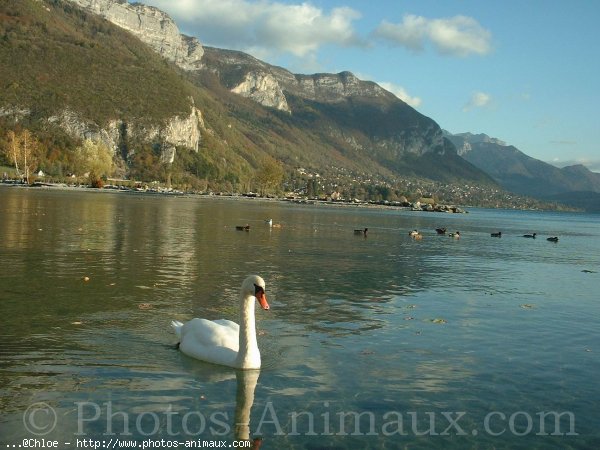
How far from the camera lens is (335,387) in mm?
11430

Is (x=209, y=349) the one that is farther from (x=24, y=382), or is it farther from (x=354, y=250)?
(x=354, y=250)

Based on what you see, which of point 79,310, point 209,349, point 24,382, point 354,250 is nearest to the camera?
point 24,382

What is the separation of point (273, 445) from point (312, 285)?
14514 millimetres

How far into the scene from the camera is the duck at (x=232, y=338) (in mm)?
11977

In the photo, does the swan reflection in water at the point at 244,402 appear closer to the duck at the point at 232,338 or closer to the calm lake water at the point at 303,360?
the calm lake water at the point at 303,360

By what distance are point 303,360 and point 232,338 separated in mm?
1560

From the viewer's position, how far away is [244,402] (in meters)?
10.6

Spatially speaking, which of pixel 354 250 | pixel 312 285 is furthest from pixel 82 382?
pixel 354 250

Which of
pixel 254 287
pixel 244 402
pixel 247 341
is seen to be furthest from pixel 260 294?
pixel 244 402

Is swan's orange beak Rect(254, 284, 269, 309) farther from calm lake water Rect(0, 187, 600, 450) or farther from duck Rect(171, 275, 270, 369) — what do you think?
calm lake water Rect(0, 187, 600, 450)

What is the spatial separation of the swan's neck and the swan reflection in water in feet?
0.55

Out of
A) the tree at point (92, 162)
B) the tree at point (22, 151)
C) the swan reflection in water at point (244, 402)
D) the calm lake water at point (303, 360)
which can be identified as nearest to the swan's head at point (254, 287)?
the swan reflection in water at point (244, 402)

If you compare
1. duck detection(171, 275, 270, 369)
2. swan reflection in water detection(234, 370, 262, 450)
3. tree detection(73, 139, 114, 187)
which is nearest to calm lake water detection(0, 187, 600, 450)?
swan reflection in water detection(234, 370, 262, 450)

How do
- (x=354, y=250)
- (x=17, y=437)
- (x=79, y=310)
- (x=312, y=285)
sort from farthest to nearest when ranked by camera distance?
(x=354, y=250), (x=312, y=285), (x=79, y=310), (x=17, y=437)
